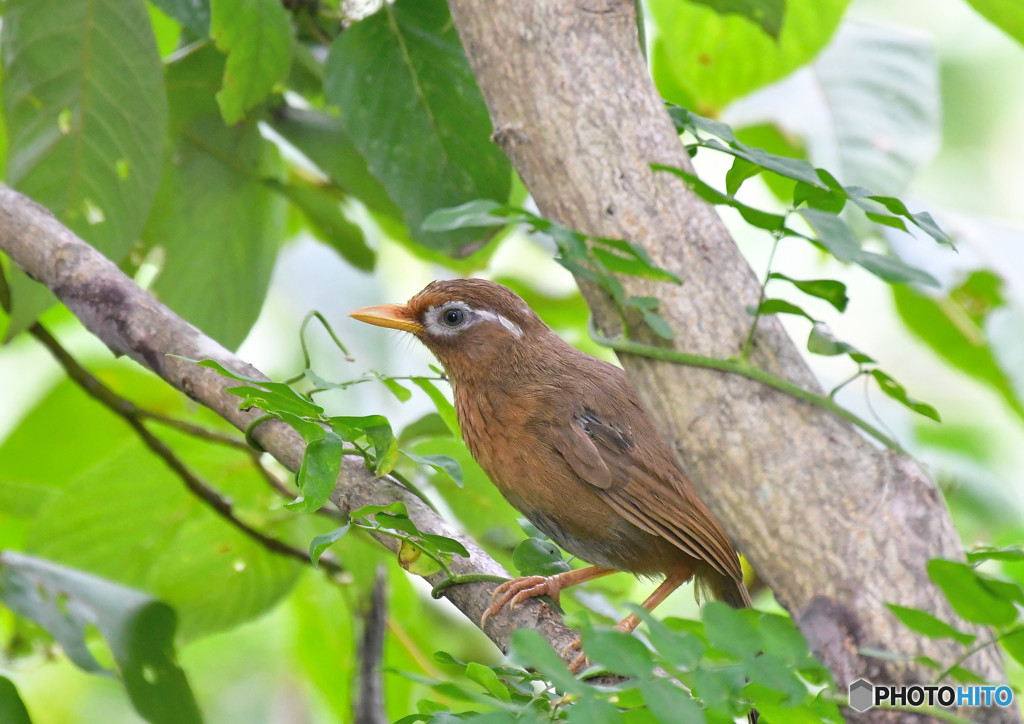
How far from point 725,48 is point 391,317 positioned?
1.41 m

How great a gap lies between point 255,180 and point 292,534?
104cm

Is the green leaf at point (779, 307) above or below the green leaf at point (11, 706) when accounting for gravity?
above

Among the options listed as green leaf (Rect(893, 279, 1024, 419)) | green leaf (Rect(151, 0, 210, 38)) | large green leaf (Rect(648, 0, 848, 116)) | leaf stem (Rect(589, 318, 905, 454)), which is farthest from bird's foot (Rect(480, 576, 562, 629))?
green leaf (Rect(893, 279, 1024, 419))

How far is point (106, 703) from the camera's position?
19.7ft

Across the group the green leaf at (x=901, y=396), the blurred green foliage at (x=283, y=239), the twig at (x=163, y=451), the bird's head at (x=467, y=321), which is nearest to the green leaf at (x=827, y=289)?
the blurred green foliage at (x=283, y=239)

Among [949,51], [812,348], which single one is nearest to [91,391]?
[812,348]

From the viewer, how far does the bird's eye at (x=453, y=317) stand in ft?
9.33

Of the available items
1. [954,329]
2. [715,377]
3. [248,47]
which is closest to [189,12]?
[248,47]

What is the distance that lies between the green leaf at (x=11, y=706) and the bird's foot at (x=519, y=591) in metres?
1.01

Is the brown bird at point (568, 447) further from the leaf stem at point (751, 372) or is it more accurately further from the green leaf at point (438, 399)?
the leaf stem at point (751, 372)

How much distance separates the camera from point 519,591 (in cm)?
213

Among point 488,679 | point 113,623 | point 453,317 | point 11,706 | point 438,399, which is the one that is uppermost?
point 453,317

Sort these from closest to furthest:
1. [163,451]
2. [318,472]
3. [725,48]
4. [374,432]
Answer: [318,472]
[374,432]
[163,451]
[725,48]

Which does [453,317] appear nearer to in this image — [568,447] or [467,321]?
[467,321]
